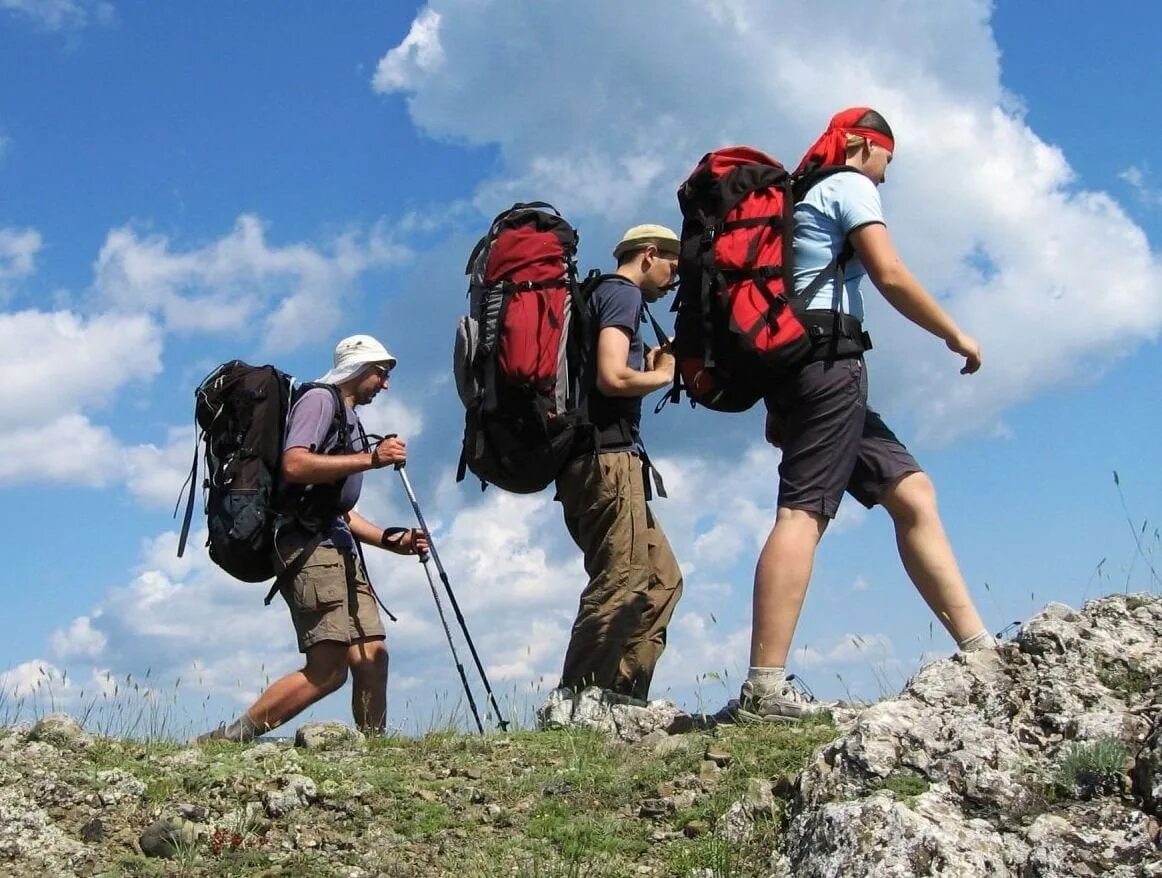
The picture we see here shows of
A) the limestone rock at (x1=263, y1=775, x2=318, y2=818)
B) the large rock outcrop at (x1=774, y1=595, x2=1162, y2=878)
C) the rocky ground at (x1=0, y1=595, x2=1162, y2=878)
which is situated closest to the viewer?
the large rock outcrop at (x1=774, y1=595, x2=1162, y2=878)

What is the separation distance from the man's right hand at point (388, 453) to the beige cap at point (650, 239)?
68.3 inches

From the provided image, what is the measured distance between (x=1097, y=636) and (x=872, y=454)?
147 centimetres

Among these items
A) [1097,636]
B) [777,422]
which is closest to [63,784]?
[777,422]

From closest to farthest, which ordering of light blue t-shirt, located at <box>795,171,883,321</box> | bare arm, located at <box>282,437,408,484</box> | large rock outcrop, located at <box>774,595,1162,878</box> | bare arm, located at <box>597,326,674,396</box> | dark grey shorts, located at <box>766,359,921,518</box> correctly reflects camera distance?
large rock outcrop, located at <box>774,595,1162,878</box> → dark grey shorts, located at <box>766,359,921,518</box> → light blue t-shirt, located at <box>795,171,883,321</box> → bare arm, located at <box>597,326,674,396</box> → bare arm, located at <box>282,437,408,484</box>

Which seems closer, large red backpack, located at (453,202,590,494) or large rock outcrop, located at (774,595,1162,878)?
large rock outcrop, located at (774,595,1162,878)

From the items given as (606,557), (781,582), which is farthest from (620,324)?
(781,582)

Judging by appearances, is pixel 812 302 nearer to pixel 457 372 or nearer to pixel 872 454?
pixel 872 454

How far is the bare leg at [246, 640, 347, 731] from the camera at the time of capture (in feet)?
25.2

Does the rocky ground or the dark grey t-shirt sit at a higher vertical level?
the dark grey t-shirt

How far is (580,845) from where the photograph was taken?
16.8 feet

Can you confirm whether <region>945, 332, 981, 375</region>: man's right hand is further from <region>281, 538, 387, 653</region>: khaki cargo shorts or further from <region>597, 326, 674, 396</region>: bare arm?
<region>281, 538, 387, 653</region>: khaki cargo shorts

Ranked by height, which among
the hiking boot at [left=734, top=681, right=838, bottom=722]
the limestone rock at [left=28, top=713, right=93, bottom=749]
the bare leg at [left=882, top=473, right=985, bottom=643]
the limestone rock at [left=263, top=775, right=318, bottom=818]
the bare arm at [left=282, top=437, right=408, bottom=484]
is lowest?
the limestone rock at [left=263, top=775, right=318, bottom=818]

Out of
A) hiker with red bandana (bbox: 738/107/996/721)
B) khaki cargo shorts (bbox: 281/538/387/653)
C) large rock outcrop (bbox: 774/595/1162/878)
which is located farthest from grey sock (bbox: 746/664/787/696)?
khaki cargo shorts (bbox: 281/538/387/653)

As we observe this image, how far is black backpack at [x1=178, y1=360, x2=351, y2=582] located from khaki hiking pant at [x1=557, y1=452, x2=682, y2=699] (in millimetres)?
1527
